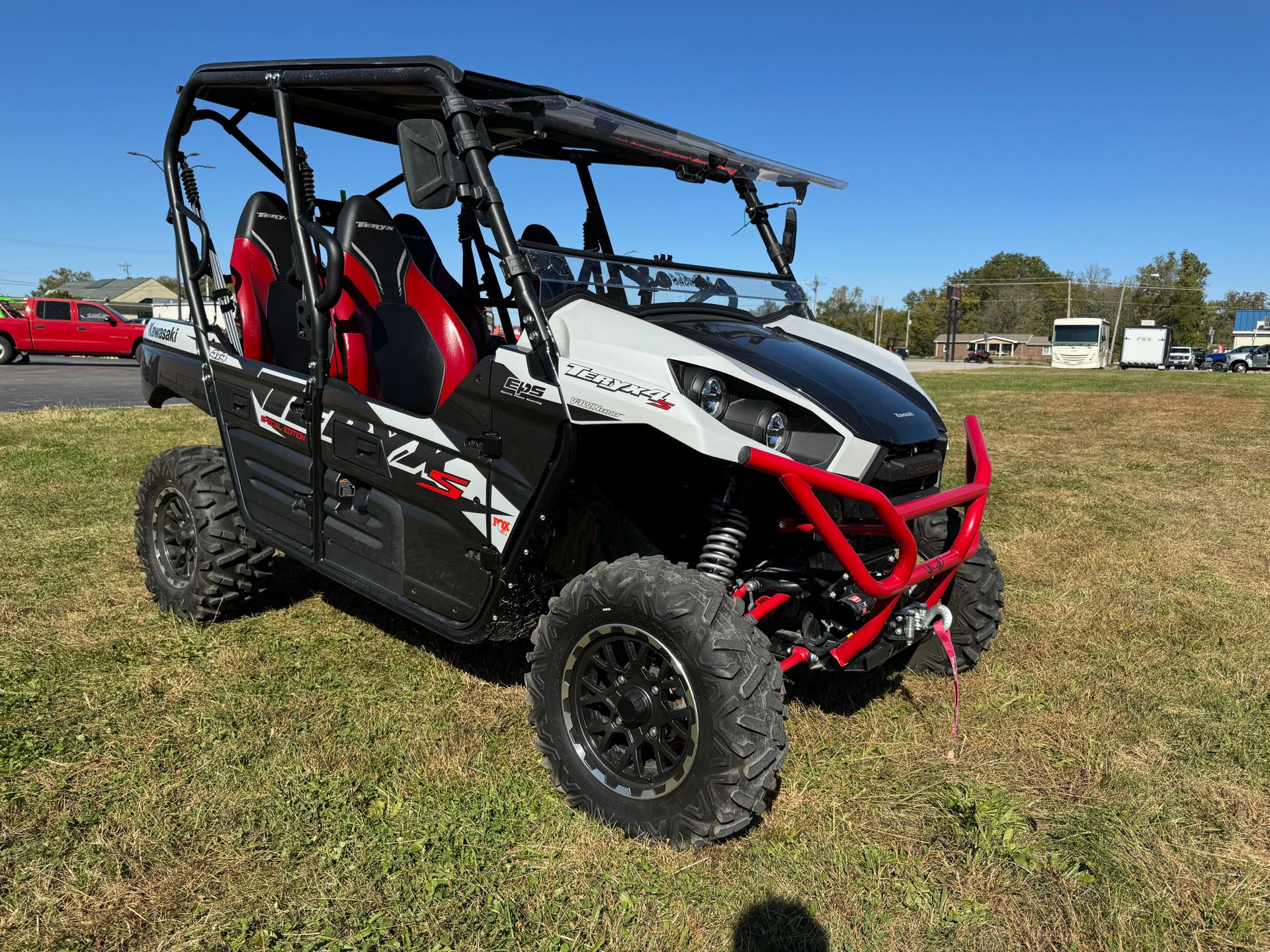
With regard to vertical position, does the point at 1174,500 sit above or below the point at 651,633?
below

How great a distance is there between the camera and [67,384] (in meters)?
18.4

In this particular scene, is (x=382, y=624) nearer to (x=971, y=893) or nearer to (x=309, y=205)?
(x=309, y=205)

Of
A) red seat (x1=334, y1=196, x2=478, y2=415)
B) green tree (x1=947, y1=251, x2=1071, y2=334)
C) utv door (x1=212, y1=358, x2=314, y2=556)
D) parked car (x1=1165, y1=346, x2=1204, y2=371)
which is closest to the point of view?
red seat (x1=334, y1=196, x2=478, y2=415)

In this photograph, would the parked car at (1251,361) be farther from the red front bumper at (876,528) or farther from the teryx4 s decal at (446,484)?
the teryx4 s decal at (446,484)

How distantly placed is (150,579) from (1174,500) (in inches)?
322

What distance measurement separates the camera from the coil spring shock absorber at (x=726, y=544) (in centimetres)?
297

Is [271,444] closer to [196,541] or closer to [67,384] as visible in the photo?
[196,541]

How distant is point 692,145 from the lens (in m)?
4.00

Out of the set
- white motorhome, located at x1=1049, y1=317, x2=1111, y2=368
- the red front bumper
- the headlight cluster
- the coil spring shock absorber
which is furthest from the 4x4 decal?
white motorhome, located at x1=1049, y1=317, x2=1111, y2=368

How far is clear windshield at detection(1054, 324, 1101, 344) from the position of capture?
47500mm

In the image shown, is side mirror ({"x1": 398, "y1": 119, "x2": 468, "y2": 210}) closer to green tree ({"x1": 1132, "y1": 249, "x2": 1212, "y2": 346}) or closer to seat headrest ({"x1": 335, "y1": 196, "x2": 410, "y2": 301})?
seat headrest ({"x1": 335, "y1": 196, "x2": 410, "y2": 301})

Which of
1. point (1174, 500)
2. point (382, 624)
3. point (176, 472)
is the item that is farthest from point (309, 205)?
point (1174, 500)

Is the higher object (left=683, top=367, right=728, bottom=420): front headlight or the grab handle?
the grab handle

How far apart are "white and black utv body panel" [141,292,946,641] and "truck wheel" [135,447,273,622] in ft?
1.40
